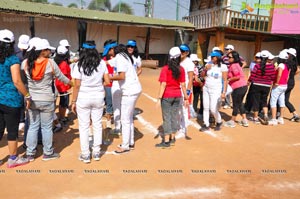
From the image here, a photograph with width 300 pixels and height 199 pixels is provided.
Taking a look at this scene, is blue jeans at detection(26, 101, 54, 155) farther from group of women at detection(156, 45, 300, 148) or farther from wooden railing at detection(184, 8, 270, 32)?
Answer: wooden railing at detection(184, 8, 270, 32)

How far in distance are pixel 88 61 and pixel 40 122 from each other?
3.83 ft

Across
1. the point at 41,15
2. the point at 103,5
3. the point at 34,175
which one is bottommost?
the point at 34,175

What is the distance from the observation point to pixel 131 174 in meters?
3.76

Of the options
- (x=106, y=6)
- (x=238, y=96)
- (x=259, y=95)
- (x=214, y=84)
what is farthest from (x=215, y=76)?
→ (x=106, y=6)

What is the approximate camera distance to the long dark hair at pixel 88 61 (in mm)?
3801

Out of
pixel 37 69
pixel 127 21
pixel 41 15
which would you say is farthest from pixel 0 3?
pixel 37 69

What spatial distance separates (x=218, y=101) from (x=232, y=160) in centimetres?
163

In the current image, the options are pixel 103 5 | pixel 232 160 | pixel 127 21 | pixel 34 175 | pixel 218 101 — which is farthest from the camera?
pixel 103 5

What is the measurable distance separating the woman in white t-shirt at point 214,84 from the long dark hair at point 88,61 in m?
2.59

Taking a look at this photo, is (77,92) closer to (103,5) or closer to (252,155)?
(252,155)

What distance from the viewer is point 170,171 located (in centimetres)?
389

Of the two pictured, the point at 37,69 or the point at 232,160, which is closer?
the point at 37,69

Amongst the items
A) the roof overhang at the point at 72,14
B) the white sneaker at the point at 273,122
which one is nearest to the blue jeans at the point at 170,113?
the white sneaker at the point at 273,122

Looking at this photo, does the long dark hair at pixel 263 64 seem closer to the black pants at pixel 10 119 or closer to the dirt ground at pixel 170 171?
the dirt ground at pixel 170 171
